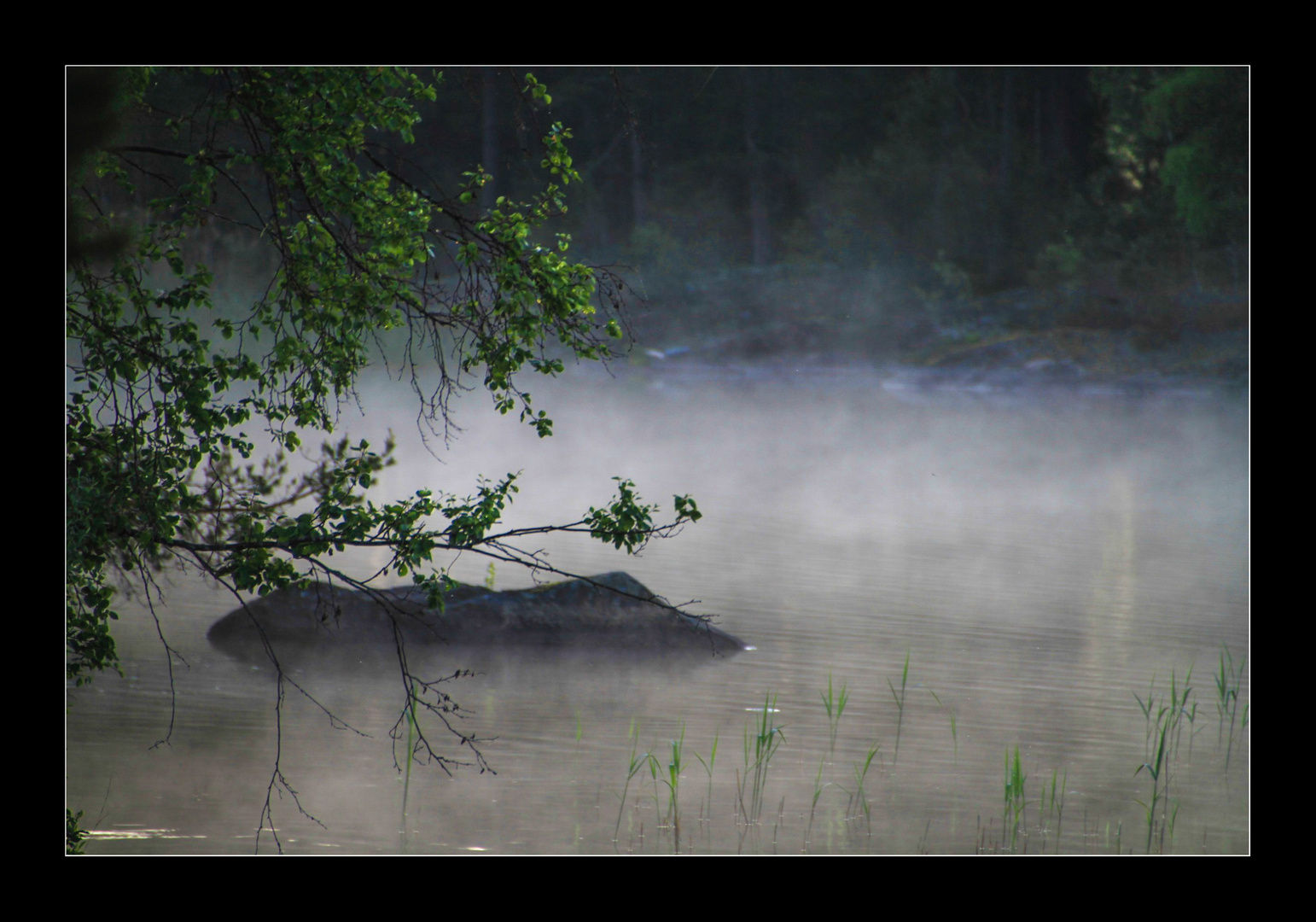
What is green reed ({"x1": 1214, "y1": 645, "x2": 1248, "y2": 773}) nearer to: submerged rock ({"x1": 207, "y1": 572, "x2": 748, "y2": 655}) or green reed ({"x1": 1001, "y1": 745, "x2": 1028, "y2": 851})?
green reed ({"x1": 1001, "y1": 745, "x2": 1028, "y2": 851})

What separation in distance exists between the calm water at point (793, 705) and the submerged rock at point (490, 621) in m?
0.18

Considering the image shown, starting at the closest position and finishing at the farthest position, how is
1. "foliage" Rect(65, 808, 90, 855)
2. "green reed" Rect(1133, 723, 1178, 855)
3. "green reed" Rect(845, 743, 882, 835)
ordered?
"foliage" Rect(65, 808, 90, 855) → "green reed" Rect(1133, 723, 1178, 855) → "green reed" Rect(845, 743, 882, 835)

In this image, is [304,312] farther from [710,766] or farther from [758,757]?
[710,766]

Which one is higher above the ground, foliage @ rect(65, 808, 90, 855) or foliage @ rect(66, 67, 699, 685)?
foliage @ rect(66, 67, 699, 685)

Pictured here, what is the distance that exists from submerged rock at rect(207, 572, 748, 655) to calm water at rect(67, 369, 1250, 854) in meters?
0.18

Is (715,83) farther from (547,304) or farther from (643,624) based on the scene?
(547,304)

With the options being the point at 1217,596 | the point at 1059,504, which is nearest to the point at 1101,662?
the point at 1217,596

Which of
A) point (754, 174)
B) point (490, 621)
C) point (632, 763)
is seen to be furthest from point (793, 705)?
point (754, 174)

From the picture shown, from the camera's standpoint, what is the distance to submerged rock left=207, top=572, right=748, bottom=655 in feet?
25.5

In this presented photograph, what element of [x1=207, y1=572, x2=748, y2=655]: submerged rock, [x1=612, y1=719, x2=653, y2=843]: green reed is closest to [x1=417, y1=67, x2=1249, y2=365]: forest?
[x1=207, y1=572, x2=748, y2=655]: submerged rock

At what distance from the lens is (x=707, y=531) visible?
42.2 ft

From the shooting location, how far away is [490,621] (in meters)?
7.85

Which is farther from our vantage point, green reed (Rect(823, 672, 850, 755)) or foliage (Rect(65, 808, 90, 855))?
green reed (Rect(823, 672, 850, 755))
